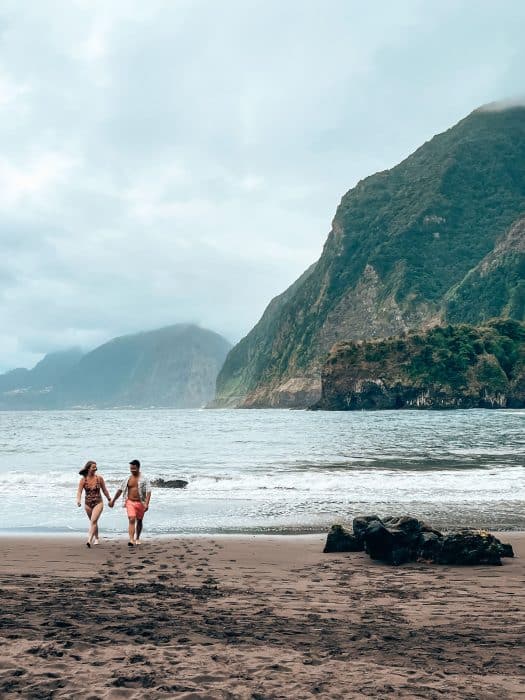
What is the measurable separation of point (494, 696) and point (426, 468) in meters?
22.0

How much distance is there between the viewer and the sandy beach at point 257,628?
187 inches

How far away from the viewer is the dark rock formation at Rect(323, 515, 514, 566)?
10.1 meters

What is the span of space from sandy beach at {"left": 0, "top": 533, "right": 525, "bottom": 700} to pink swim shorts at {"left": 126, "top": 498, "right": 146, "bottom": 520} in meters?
1.95

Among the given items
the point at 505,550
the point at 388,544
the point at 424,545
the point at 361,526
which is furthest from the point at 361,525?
the point at 505,550

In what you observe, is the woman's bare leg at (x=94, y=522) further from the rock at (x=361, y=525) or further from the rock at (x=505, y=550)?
the rock at (x=505, y=550)

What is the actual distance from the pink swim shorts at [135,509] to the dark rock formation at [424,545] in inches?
159

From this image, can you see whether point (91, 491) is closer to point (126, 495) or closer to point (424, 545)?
point (126, 495)

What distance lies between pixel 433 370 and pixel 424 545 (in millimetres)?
150678

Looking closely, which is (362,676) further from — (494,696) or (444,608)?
(444,608)

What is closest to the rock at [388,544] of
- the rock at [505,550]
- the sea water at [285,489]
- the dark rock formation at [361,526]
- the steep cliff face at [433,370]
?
the dark rock formation at [361,526]

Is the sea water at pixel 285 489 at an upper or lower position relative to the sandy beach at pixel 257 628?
lower

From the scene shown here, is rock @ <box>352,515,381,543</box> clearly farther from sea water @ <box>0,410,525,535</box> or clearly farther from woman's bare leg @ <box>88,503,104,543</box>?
woman's bare leg @ <box>88,503,104,543</box>

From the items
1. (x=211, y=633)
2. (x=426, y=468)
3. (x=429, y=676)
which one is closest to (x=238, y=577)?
(x=211, y=633)

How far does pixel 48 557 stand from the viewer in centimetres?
→ 1076
